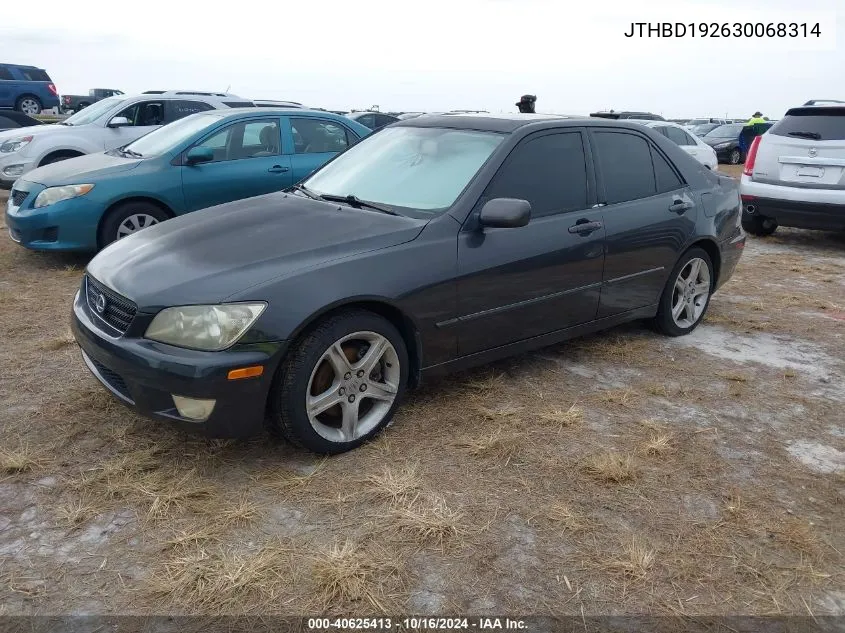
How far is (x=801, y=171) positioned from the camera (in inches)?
317

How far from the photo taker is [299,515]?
283 cm

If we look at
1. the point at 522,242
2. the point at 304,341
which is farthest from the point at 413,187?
the point at 304,341

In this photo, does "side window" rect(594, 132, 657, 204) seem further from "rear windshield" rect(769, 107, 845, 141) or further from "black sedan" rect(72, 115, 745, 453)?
"rear windshield" rect(769, 107, 845, 141)

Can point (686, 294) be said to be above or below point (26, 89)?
below

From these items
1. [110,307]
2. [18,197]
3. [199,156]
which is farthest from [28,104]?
[110,307]

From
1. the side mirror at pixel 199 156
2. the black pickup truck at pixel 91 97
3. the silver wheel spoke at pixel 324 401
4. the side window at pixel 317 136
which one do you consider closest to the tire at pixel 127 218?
the side mirror at pixel 199 156

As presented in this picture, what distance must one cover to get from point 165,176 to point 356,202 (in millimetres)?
3589

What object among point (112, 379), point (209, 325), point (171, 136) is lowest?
point (112, 379)

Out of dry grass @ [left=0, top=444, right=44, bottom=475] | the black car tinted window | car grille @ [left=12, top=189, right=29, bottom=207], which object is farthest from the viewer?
the black car tinted window

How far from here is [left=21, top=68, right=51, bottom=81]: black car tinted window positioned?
86.0 ft

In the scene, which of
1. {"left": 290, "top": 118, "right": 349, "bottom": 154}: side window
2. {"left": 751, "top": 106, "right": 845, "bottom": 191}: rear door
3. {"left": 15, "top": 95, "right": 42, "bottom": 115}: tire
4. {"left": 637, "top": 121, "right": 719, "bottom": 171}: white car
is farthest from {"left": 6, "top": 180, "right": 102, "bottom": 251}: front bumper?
{"left": 15, "top": 95, "right": 42, "bottom": 115}: tire

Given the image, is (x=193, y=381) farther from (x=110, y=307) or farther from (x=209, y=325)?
(x=110, y=307)

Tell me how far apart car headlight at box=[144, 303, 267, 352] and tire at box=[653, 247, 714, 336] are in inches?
120

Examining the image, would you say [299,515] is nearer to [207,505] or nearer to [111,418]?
[207,505]
